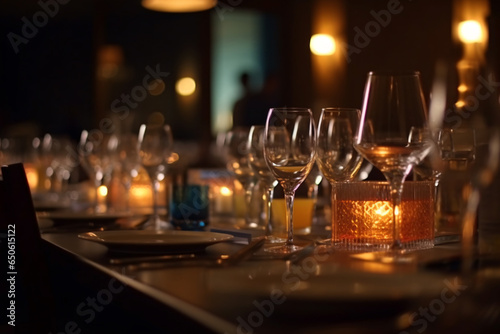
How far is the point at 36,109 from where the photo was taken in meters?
12.6

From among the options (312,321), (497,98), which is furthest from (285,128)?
(312,321)

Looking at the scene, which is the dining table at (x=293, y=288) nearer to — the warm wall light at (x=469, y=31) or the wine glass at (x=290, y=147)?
the wine glass at (x=290, y=147)

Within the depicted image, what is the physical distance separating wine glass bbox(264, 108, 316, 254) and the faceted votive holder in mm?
73

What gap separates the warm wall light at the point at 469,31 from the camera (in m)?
5.68

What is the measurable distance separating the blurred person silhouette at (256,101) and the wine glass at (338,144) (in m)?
6.83

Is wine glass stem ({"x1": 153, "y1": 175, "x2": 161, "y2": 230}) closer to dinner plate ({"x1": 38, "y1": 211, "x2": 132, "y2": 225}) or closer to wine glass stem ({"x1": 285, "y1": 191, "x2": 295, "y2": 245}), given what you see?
dinner plate ({"x1": 38, "y1": 211, "x2": 132, "y2": 225})

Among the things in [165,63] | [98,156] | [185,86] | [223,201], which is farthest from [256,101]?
[223,201]

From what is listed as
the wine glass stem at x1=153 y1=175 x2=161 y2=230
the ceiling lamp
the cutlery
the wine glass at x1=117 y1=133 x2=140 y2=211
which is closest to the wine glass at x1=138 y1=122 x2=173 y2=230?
the wine glass stem at x1=153 y1=175 x2=161 y2=230

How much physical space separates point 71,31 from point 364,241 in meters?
11.6

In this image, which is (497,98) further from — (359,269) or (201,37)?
(201,37)

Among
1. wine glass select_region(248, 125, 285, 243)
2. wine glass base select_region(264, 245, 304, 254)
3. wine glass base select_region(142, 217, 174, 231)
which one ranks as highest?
wine glass select_region(248, 125, 285, 243)

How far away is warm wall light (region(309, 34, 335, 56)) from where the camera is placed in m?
7.74

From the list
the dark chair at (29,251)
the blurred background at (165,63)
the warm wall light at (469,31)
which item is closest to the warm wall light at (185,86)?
the blurred background at (165,63)

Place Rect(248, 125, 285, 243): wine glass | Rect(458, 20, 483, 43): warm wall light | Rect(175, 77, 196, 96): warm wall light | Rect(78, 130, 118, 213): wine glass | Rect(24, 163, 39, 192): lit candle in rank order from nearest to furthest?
Rect(248, 125, 285, 243): wine glass < Rect(78, 130, 118, 213): wine glass < Rect(24, 163, 39, 192): lit candle < Rect(458, 20, 483, 43): warm wall light < Rect(175, 77, 196, 96): warm wall light
